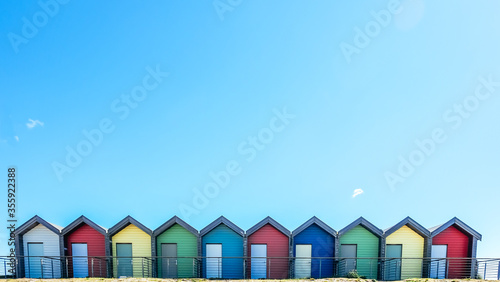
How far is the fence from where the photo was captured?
1941 cm

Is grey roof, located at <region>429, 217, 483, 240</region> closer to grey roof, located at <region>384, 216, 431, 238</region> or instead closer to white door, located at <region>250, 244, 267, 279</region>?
grey roof, located at <region>384, 216, 431, 238</region>

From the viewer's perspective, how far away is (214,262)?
1959 centimetres

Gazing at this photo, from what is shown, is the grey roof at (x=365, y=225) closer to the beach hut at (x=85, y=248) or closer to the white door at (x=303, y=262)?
the white door at (x=303, y=262)

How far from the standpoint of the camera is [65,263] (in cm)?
1956

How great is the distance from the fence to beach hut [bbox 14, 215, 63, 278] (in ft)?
0.18

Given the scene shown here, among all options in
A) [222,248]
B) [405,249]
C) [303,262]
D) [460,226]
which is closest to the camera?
[460,226]

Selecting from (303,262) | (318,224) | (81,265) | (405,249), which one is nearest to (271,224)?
(318,224)

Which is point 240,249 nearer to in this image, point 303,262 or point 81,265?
point 303,262

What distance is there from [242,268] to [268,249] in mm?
2051

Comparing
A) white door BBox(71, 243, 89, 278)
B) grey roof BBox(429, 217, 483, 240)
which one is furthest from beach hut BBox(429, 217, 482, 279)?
white door BBox(71, 243, 89, 278)

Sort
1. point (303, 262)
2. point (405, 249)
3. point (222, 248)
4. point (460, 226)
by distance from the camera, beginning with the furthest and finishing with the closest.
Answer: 1. point (405, 249)
2. point (222, 248)
3. point (303, 262)
4. point (460, 226)

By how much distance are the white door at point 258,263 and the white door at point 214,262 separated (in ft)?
6.87

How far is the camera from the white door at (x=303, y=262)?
19.5 meters

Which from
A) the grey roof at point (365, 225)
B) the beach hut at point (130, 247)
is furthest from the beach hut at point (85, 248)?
the grey roof at point (365, 225)
